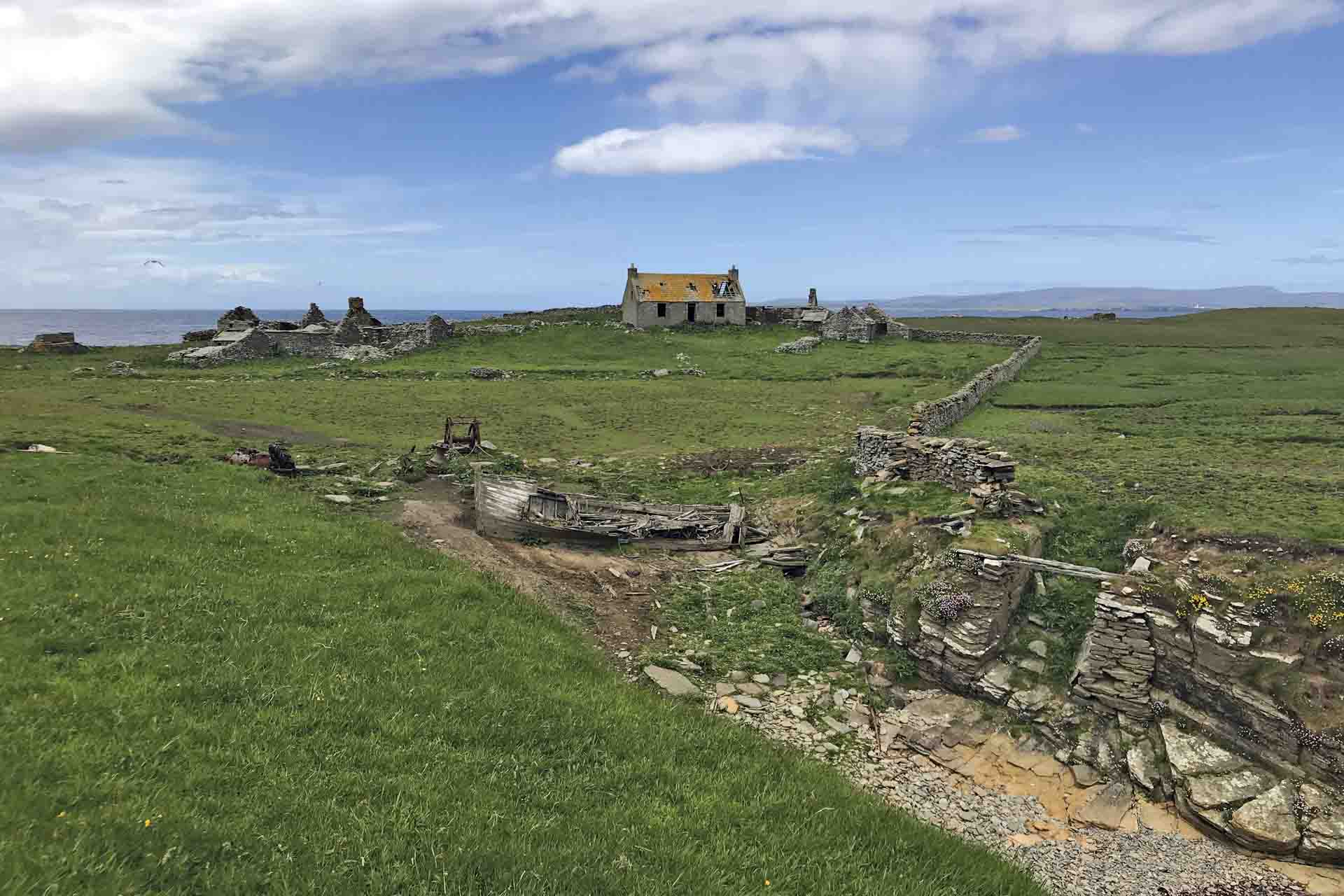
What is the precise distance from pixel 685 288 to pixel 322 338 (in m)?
35.8

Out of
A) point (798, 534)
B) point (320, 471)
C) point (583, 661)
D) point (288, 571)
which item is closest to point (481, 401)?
point (320, 471)

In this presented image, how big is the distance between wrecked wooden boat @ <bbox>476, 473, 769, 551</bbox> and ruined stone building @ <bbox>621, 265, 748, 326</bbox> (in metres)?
54.4

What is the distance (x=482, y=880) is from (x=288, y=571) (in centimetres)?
878

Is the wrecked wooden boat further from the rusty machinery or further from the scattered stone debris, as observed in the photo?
the scattered stone debris

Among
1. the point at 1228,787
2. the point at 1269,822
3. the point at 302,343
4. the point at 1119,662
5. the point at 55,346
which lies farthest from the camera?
the point at 302,343

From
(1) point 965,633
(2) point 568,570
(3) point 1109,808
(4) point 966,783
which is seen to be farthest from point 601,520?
(3) point 1109,808

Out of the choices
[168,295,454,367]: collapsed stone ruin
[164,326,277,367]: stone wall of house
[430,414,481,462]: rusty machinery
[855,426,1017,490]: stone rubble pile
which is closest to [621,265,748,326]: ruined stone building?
[168,295,454,367]: collapsed stone ruin

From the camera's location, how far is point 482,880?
6539 mm

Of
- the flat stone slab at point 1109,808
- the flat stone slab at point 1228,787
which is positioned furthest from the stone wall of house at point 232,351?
the flat stone slab at point 1228,787

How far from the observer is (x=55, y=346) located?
60.6 meters

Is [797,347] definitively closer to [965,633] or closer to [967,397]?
[967,397]

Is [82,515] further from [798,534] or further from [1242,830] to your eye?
[1242,830]

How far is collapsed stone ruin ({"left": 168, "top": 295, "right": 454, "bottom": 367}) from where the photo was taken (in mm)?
59438

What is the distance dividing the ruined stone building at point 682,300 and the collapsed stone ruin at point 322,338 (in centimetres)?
1940
